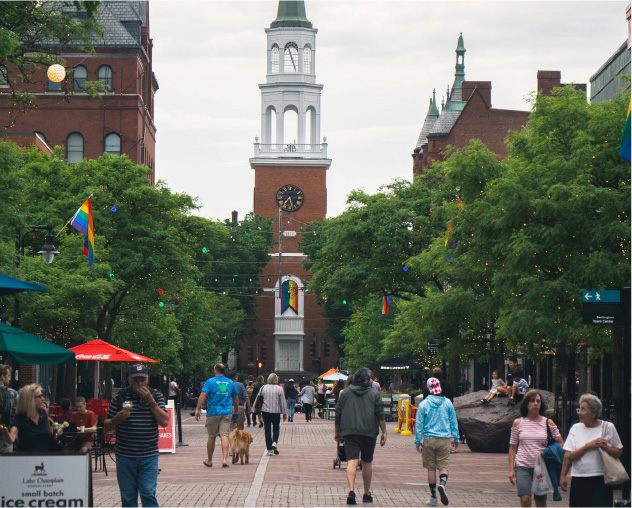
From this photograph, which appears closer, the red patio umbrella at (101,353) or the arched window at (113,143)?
the red patio umbrella at (101,353)

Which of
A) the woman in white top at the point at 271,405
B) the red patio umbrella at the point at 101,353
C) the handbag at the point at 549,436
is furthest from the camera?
the red patio umbrella at the point at 101,353

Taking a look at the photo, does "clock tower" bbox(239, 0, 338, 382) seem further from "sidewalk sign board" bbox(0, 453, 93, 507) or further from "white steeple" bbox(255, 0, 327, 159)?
"sidewalk sign board" bbox(0, 453, 93, 507)

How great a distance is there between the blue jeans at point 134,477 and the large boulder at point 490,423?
1428 cm

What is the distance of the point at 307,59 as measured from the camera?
319ft

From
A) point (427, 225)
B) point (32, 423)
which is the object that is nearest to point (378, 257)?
point (427, 225)

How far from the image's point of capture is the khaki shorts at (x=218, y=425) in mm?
20406

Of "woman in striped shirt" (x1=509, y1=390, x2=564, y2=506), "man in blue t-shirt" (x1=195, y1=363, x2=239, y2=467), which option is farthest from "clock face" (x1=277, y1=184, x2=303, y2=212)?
"woman in striped shirt" (x1=509, y1=390, x2=564, y2=506)

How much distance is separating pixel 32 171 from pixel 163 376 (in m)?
18.6

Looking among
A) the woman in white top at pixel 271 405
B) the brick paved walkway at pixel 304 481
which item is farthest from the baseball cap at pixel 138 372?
the woman in white top at pixel 271 405

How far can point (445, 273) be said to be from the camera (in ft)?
105

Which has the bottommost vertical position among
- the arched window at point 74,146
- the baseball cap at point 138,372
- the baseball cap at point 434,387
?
the baseball cap at point 434,387

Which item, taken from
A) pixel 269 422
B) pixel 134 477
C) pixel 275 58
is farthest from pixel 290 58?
pixel 134 477

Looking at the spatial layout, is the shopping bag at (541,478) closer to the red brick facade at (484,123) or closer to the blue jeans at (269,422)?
the blue jeans at (269,422)

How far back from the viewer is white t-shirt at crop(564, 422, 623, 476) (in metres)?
10.8
